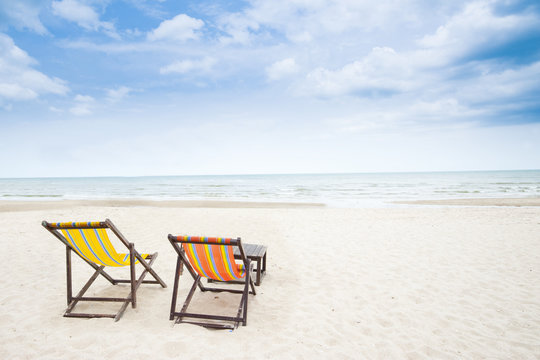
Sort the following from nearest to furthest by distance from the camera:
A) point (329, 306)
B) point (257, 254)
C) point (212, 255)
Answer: point (212, 255) < point (329, 306) < point (257, 254)

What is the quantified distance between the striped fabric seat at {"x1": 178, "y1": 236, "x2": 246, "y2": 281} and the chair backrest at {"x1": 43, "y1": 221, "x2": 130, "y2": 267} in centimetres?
81

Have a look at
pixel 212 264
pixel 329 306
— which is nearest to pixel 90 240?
pixel 212 264

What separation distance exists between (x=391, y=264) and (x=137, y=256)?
4.23m

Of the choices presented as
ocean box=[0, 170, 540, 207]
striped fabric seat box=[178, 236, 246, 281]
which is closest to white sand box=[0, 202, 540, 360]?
striped fabric seat box=[178, 236, 246, 281]

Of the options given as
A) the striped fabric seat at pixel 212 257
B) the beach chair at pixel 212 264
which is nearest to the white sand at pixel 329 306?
the beach chair at pixel 212 264

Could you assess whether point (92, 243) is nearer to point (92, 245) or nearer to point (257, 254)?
point (92, 245)

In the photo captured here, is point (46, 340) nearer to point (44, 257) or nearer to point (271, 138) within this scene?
point (44, 257)

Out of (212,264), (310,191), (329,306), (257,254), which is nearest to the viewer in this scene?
(212,264)

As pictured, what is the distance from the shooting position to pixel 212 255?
8.72 ft

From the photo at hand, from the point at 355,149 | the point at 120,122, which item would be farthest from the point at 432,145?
the point at 120,122

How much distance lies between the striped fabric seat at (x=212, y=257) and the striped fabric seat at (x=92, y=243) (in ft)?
2.75

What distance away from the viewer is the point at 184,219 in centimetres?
1002

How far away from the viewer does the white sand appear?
239 cm

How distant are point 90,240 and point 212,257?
1.31 meters
